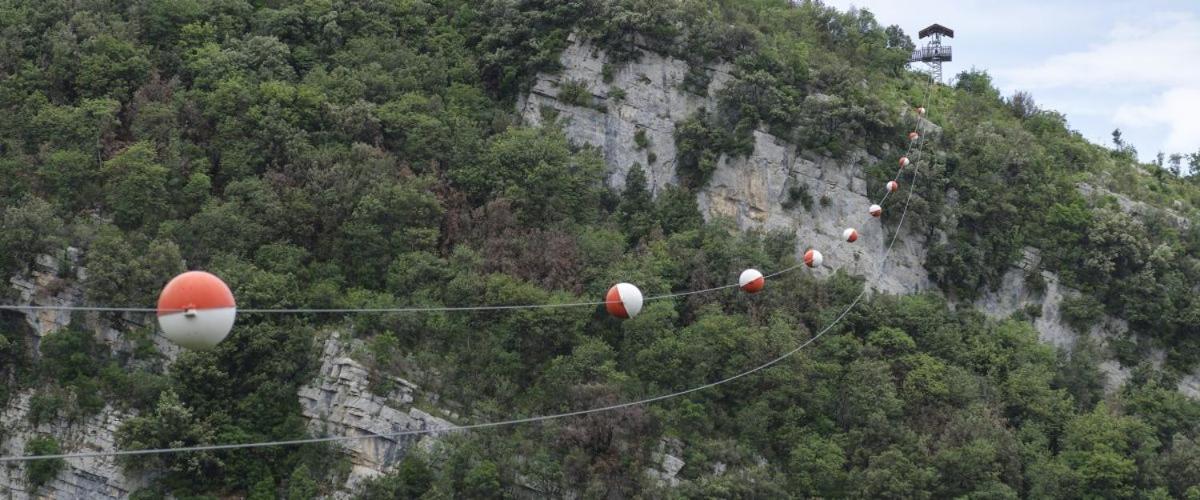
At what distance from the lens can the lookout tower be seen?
2035 inches

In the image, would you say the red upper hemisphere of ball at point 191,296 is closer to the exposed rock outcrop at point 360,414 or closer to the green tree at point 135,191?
the exposed rock outcrop at point 360,414

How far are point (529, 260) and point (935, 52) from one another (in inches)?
975

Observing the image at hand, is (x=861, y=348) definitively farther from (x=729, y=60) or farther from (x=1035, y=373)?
(x=729, y=60)

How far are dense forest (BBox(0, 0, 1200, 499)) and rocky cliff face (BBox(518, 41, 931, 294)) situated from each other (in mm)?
667

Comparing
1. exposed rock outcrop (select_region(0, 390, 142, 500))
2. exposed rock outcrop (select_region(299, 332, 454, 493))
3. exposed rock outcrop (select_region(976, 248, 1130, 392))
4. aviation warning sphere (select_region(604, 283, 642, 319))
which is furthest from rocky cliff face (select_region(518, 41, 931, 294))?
aviation warning sphere (select_region(604, 283, 642, 319))

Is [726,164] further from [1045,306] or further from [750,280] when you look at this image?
[750,280]

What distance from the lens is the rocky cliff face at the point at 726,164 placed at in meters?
40.9

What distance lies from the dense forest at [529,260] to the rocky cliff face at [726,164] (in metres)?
0.67

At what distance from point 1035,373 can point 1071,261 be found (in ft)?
22.8

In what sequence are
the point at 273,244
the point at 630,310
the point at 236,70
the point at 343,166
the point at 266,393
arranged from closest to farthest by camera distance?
the point at 630,310, the point at 266,393, the point at 273,244, the point at 343,166, the point at 236,70

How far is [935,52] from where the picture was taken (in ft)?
170

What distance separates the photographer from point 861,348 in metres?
35.0

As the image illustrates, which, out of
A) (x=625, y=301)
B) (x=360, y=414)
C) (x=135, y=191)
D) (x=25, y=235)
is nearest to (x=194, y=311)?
(x=625, y=301)

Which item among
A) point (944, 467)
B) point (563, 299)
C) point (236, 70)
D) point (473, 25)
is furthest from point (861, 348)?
point (236, 70)
